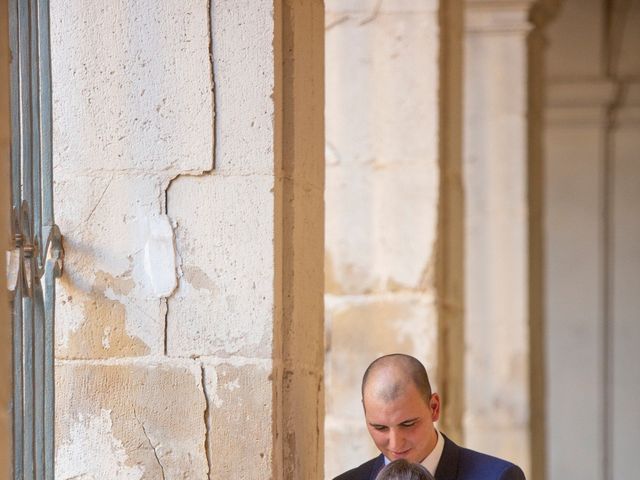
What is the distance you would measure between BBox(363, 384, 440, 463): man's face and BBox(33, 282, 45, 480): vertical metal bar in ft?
3.01

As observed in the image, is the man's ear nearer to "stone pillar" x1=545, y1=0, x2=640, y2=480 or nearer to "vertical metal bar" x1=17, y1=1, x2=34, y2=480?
"vertical metal bar" x1=17, y1=1, x2=34, y2=480

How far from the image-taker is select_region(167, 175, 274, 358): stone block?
12.2ft

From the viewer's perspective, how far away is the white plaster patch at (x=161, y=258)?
12.3 ft

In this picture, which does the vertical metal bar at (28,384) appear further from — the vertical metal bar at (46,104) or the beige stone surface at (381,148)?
the beige stone surface at (381,148)

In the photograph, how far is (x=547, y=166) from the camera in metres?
11.8

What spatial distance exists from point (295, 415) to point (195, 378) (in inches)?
11.7

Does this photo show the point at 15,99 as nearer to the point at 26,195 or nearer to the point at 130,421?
the point at 26,195

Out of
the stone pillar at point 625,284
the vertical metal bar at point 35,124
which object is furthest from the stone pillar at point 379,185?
the stone pillar at point 625,284

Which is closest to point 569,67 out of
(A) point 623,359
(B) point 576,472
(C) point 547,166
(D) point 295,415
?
(C) point 547,166

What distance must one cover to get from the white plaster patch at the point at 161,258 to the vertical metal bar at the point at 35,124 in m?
0.29

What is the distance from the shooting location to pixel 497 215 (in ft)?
28.8

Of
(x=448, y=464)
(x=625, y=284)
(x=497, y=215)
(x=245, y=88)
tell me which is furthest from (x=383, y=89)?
(x=625, y=284)

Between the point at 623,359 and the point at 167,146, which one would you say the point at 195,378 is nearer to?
the point at 167,146

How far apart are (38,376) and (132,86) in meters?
0.81
